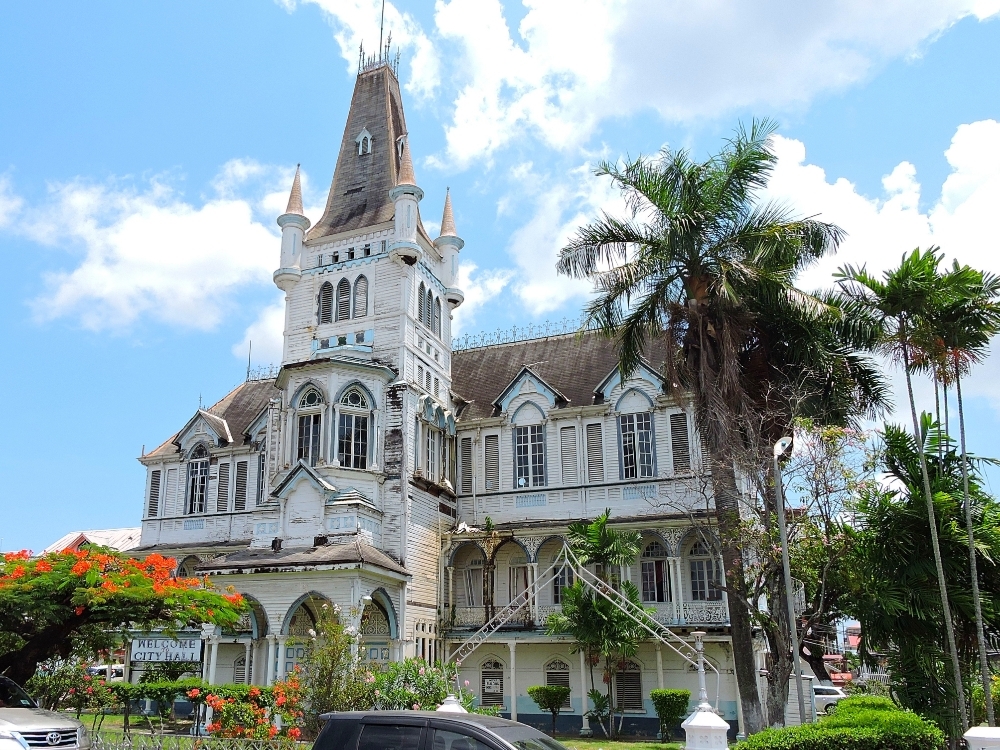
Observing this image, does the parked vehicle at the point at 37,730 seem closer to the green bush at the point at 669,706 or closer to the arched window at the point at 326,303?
the green bush at the point at 669,706

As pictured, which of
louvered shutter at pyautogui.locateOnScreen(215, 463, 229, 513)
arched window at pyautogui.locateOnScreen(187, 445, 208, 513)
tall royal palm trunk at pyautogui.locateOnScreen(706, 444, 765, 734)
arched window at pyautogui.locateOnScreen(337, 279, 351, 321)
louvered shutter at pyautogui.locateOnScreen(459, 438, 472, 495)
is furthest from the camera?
arched window at pyautogui.locateOnScreen(187, 445, 208, 513)

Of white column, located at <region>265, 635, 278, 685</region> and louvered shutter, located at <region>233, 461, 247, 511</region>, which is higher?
louvered shutter, located at <region>233, 461, 247, 511</region>

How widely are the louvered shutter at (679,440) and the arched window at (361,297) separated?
11.4 meters

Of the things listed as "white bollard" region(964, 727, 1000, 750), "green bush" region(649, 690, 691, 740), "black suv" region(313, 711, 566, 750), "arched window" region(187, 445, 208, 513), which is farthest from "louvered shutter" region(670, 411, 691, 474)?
"black suv" region(313, 711, 566, 750)

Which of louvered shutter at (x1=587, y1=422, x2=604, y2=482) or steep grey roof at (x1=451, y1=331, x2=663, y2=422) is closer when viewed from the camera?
louvered shutter at (x1=587, y1=422, x2=604, y2=482)

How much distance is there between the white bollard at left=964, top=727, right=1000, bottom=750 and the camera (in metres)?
9.09

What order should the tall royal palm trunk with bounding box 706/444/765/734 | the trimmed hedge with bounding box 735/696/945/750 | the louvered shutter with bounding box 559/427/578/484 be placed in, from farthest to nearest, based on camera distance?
the louvered shutter with bounding box 559/427/578/484 → the tall royal palm trunk with bounding box 706/444/765/734 → the trimmed hedge with bounding box 735/696/945/750

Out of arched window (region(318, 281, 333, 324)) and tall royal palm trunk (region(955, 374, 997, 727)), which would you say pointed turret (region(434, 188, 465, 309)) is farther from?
tall royal palm trunk (region(955, 374, 997, 727))

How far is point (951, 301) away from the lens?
16.7 meters

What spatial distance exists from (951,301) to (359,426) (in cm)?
1841

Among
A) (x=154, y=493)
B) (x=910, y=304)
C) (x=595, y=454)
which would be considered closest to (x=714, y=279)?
(x=910, y=304)

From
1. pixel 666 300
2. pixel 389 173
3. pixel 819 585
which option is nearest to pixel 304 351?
pixel 389 173

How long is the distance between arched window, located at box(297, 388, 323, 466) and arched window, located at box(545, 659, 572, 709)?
33.5ft

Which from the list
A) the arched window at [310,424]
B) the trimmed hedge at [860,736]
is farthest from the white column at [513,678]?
the trimmed hedge at [860,736]
